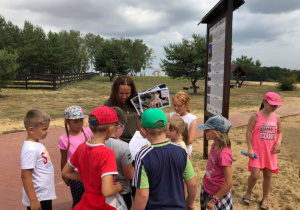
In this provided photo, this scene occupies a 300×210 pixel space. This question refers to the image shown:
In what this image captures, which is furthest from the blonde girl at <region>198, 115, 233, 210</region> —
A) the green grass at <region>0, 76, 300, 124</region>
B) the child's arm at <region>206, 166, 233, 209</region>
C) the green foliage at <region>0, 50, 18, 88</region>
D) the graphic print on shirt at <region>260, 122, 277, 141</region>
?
the green foliage at <region>0, 50, 18, 88</region>

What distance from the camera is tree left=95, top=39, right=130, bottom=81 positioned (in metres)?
40.1

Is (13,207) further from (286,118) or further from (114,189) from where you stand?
(286,118)

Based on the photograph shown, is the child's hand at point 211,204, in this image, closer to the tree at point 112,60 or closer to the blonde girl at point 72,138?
the blonde girl at point 72,138

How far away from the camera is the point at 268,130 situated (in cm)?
339

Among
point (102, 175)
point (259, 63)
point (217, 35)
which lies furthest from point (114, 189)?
point (259, 63)

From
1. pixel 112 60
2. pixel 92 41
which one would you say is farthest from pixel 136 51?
pixel 112 60

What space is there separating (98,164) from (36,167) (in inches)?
31.0

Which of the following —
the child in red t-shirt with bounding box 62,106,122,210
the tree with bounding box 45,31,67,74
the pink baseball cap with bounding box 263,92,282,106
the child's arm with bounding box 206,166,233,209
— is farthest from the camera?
the tree with bounding box 45,31,67,74

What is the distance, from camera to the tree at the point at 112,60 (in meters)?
40.1

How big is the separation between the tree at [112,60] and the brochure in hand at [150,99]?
37677mm

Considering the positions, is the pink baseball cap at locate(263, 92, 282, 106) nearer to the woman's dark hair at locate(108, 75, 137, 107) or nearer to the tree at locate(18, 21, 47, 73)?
the woman's dark hair at locate(108, 75, 137, 107)

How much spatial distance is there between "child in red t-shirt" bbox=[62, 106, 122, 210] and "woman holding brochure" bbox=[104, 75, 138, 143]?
3.27ft

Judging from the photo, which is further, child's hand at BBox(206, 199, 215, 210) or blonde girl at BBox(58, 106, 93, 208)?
blonde girl at BBox(58, 106, 93, 208)

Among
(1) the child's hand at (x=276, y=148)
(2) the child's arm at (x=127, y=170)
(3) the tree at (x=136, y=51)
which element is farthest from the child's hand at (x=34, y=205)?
(3) the tree at (x=136, y=51)
